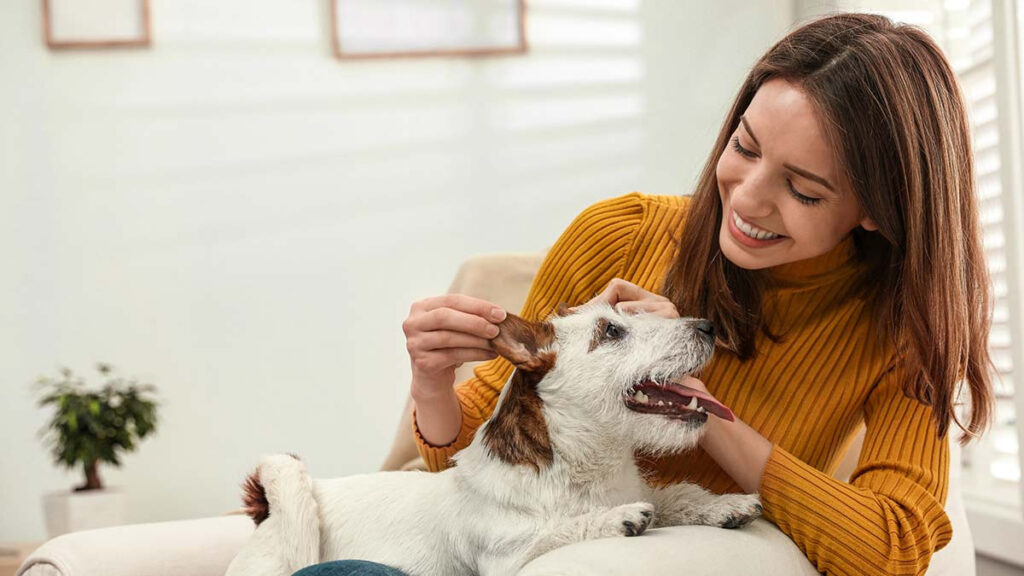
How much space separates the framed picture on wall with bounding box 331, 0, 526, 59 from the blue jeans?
2.84m

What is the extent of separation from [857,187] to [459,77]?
260cm

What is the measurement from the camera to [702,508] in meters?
1.31

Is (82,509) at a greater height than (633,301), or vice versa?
(633,301)

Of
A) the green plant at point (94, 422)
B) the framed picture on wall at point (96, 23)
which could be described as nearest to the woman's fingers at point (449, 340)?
the green plant at point (94, 422)

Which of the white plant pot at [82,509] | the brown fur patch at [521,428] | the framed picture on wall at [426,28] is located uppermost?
the framed picture on wall at [426,28]

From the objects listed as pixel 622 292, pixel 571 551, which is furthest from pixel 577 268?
pixel 571 551

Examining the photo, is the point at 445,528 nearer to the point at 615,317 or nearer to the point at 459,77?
the point at 615,317

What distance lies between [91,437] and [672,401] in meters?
2.64

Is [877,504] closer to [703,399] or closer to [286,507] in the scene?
[703,399]

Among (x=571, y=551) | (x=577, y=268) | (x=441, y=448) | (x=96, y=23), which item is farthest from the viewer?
(x=96, y=23)

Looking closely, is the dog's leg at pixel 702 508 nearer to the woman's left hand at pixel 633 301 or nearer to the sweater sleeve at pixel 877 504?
the sweater sleeve at pixel 877 504

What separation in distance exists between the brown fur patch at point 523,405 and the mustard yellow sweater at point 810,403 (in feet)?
0.84

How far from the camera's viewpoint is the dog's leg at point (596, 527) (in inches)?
46.2

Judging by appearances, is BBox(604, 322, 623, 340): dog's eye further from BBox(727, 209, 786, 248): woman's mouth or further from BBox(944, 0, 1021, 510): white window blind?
BBox(944, 0, 1021, 510): white window blind
